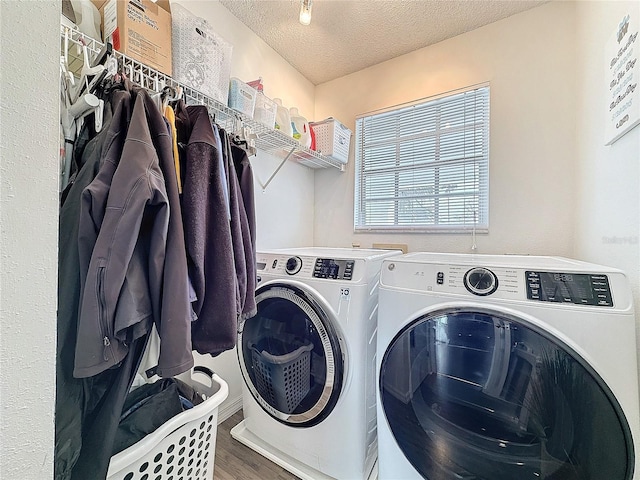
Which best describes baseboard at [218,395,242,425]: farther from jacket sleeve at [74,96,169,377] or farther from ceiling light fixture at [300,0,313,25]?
ceiling light fixture at [300,0,313,25]

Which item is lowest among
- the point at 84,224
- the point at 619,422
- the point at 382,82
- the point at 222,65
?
the point at 619,422

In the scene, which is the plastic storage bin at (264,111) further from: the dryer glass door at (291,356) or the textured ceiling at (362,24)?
the dryer glass door at (291,356)

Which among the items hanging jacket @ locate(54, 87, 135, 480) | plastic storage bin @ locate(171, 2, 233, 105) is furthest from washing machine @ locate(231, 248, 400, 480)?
plastic storage bin @ locate(171, 2, 233, 105)

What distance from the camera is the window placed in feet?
5.95

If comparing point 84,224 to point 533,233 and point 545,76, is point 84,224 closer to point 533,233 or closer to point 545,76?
point 533,233

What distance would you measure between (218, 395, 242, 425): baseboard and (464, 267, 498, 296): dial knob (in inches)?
62.6

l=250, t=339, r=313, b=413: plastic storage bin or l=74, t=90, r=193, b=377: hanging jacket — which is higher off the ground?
l=74, t=90, r=193, b=377: hanging jacket

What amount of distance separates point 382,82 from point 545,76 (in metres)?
1.02

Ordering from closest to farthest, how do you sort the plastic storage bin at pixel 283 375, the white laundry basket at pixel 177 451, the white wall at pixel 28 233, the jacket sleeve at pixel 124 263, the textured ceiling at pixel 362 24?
the white wall at pixel 28 233, the jacket sleeve at pixel 124 263, the white laundry basket at pixel 177 451, the plastic storage bin at pixel 283 375, the textured ceiling at pixel 362 24

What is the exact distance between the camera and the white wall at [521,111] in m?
1.57

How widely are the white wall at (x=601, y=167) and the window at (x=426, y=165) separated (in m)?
0.46

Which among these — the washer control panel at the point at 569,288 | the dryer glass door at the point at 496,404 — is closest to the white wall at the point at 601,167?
the washer control panel at the point at 569,288

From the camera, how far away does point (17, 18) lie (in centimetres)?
37

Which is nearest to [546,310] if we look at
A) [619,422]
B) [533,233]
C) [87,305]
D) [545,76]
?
[619,422]
